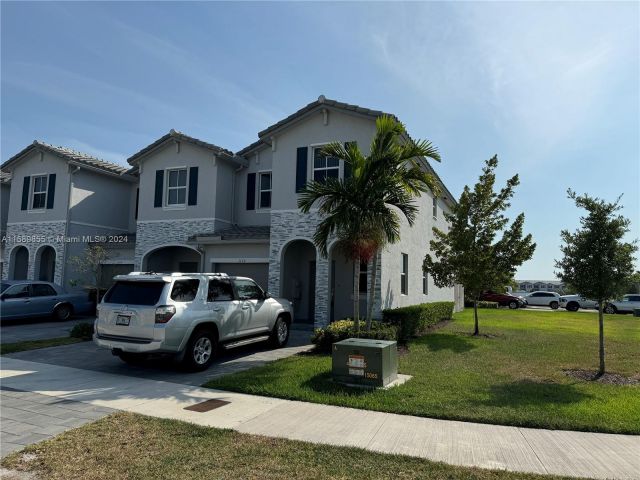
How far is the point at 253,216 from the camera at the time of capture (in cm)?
1827

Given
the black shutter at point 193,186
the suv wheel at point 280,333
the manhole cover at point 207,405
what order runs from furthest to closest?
the black shutter at point 193,186
the suv wheel at point 280,333
the manhole cover at point 207,405

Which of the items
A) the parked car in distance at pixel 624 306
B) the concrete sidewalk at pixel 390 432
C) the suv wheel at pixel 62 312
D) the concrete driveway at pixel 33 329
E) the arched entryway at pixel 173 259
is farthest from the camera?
the parked car in distance at pixel 624 306

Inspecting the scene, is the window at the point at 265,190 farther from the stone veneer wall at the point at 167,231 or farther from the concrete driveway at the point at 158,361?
the concrete driveway at the point at 158,361

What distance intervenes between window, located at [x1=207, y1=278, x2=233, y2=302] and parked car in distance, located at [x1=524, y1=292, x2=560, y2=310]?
36.2 m

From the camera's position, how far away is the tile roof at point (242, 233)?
53.4ft

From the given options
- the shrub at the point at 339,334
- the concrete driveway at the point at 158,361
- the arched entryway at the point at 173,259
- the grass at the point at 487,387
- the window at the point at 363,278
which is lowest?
the concrete driveway at the point at 158,361

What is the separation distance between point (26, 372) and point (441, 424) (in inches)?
314

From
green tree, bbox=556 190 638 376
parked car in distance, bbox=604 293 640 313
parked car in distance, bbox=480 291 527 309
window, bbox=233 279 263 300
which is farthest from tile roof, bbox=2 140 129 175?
parked car in distance, bbox=604 293 640 313

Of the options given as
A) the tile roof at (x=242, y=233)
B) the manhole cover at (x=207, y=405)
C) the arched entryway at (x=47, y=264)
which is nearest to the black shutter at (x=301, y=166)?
the tile roof at (x=242, y=233)

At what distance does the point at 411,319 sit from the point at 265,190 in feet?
26.9

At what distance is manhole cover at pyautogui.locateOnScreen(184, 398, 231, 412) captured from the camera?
257 inches

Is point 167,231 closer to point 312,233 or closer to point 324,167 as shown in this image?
point 312,233

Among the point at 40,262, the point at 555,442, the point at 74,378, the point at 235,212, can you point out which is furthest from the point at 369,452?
the point at 40,262

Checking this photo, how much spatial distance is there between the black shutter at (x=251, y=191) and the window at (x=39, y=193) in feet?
33.1
